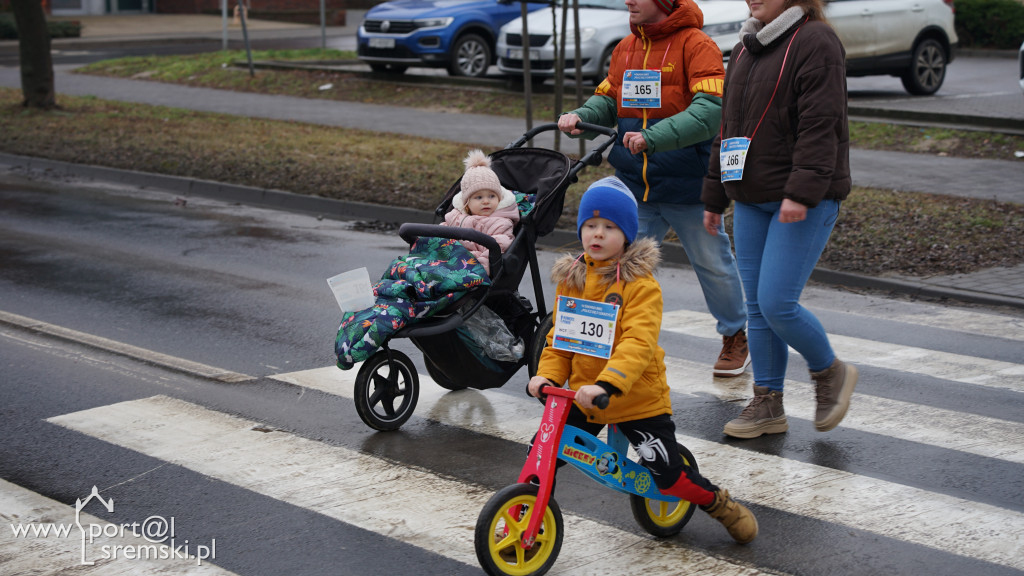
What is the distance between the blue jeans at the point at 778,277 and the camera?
16.5ft

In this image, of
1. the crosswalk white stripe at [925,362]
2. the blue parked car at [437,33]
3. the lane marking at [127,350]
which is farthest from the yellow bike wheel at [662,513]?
the blue parked car at [437,33]

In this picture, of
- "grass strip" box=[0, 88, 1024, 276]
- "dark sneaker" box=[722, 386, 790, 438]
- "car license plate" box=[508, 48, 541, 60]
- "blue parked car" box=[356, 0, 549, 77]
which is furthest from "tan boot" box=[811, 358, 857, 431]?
"blue parked car" box=[356, 0, 549, 77]

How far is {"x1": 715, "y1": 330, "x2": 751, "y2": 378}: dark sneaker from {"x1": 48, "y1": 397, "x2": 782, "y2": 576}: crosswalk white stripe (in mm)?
2085

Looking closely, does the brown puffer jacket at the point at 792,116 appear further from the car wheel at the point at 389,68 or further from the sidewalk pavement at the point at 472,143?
the car wheel at the point at 389,68

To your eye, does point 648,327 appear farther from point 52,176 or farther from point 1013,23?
point 1013,23

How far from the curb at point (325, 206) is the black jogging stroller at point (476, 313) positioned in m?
3.59

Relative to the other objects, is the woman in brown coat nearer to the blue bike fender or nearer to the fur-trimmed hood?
the fur-trimmed hood

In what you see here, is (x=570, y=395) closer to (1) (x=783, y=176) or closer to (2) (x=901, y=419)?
(1) (x=783, y=176)

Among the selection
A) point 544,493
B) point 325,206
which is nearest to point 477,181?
point 544,493

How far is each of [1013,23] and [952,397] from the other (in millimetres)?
24255

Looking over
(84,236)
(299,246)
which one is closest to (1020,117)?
(299,246)

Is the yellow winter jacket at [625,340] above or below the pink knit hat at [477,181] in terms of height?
below

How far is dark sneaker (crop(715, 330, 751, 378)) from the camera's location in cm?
642

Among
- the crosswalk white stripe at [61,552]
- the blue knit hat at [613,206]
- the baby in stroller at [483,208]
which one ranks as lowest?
the crosswalk white stripe at [61,552]
